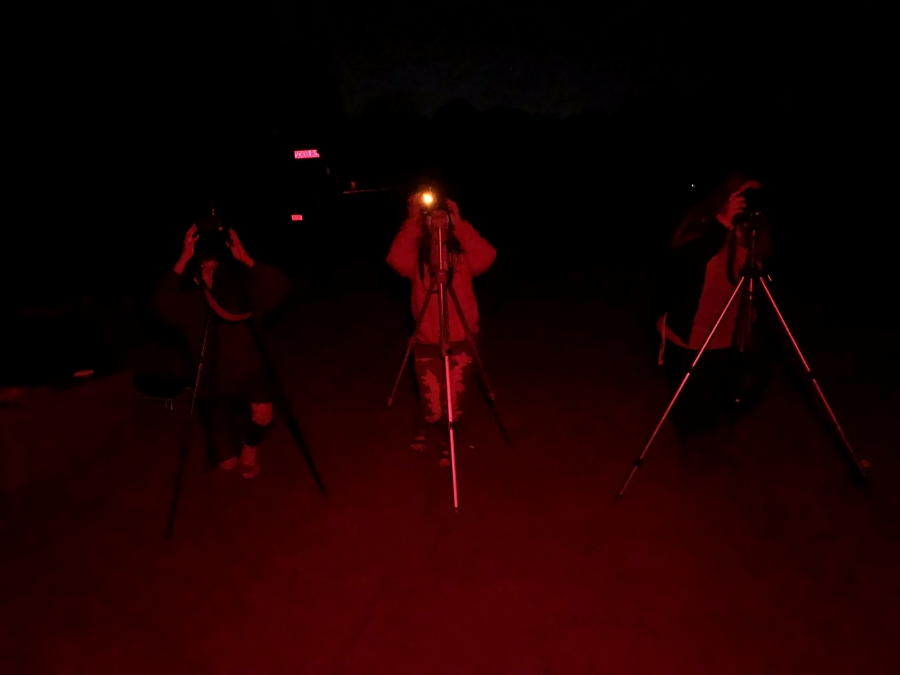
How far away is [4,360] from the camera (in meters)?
4.44

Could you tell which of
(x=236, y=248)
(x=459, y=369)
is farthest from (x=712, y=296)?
(x=236, y=248)

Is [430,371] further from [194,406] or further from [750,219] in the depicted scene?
[750,219]

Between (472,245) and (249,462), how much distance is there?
2.05m

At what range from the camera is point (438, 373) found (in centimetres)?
413

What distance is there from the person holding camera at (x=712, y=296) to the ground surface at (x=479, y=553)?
16.7 inches

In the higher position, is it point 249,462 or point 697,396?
point 697,396

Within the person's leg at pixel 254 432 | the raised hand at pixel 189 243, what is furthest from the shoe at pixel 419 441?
the raised hand at pixel 189 243

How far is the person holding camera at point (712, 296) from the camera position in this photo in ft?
12.0

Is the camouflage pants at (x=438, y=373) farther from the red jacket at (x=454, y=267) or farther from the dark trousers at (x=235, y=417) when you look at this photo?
the dark trousers at (x=235, y=417)

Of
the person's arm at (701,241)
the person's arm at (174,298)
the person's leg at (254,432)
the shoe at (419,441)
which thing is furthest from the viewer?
the shoe at (419,441)

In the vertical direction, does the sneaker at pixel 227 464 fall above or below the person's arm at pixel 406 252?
below

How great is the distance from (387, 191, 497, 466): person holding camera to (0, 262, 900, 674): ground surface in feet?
1.96

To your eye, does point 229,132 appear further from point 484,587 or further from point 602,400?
point 484,587

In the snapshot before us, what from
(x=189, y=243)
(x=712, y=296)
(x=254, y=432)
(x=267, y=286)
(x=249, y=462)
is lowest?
(x=249, y=462)
